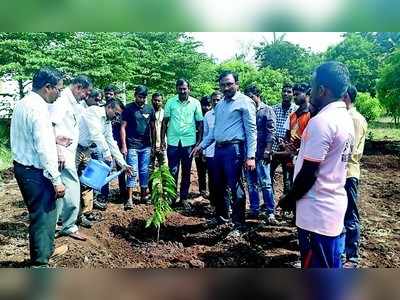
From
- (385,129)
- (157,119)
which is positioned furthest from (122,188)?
(385,129)

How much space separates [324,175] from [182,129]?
9.17ft

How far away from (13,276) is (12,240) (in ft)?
2.57

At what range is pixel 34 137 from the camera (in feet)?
10.2

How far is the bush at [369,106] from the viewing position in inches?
191

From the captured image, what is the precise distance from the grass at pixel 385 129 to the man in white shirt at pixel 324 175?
3.40 meters

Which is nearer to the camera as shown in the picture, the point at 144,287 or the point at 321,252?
the point at 321,252

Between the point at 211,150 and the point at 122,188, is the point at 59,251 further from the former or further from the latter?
the point at 211,150

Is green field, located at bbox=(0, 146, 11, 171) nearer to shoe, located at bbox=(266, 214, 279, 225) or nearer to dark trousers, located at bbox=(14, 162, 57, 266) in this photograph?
dark trousers, located at bbox=(14, 162, 57, 266)

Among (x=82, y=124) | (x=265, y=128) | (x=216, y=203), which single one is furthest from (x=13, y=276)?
(x=265, y=128)

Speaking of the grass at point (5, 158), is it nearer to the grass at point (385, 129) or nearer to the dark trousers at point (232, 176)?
the dark trousers at point (232, 176)

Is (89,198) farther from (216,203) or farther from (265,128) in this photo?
(265,128)

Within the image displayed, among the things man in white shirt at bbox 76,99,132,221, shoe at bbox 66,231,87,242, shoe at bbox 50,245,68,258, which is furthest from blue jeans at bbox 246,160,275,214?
shoe at bbox 50,245,68,258

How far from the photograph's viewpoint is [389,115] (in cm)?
555

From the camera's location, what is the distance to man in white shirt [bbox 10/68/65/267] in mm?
3119
